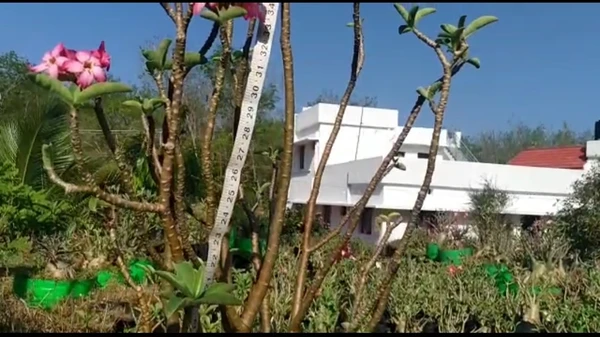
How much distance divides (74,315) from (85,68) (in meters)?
2.13

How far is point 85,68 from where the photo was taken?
1.21 meters

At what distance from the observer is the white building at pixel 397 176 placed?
10664 millimetres

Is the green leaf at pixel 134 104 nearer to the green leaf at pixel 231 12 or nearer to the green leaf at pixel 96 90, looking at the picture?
the green leaf at pixel 96 90

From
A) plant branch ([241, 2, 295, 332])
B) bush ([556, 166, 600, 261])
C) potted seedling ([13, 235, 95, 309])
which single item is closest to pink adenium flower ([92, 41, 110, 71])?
plant branch ([241, 2, 295, 332])

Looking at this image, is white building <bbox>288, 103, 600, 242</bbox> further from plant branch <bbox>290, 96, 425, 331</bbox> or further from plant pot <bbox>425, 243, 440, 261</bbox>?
plant branch <bbox>290, 96, 425, 331</bbox>

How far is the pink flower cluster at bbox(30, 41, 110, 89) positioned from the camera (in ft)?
3.89

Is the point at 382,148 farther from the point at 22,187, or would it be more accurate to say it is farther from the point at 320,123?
the point at 22,187

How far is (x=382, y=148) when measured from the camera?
14922 mm

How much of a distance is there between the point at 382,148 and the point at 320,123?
1.88m

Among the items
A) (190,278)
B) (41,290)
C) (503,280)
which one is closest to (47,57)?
(190,278)

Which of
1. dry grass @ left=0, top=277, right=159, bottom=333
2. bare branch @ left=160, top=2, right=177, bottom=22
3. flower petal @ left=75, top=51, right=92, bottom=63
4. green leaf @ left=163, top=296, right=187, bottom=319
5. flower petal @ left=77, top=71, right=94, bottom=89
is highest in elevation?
bare branch @ left=160, top=2, right=177, bottom=22

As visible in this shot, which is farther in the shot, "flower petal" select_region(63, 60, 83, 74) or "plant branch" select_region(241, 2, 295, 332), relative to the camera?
"plant branch" select_region(241, 2, 295, 332)

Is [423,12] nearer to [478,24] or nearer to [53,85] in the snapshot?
[478,24]

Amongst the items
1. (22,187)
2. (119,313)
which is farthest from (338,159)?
(119,313)
